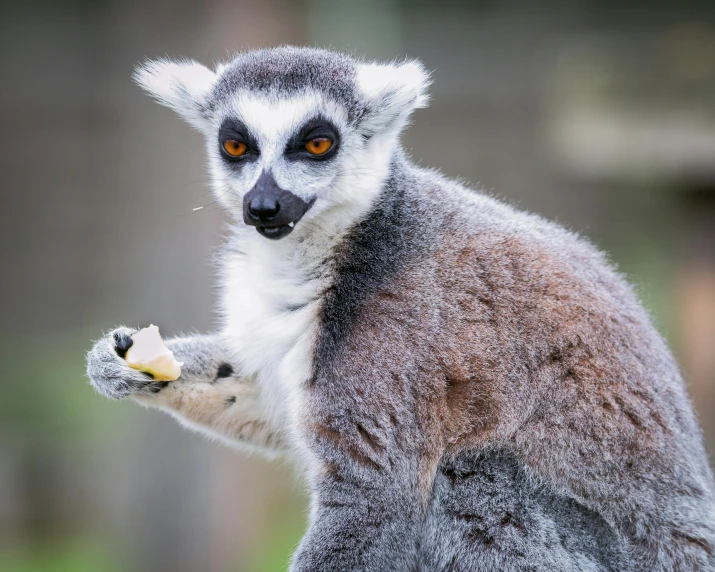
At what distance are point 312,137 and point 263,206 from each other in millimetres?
400

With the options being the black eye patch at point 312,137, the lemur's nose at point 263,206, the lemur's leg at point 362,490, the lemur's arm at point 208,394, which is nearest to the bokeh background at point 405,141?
the lemur's arm at point 208,394

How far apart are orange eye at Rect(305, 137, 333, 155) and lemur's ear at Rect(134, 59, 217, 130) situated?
57 cm

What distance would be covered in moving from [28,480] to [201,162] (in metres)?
3.03

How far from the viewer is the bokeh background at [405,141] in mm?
6770

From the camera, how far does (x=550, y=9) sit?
23.0 feet

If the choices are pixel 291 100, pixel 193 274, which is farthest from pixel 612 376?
pixel 193 274

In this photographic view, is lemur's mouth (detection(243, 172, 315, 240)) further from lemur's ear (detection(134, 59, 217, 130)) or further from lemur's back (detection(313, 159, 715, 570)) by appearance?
lemur's ear (detection(134, 59, 217, 130))

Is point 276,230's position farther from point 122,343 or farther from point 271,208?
point 122,343

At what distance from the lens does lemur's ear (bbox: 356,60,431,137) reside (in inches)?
131

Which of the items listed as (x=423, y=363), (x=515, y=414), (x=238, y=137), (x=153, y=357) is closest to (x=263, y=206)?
(x=238, y=137)

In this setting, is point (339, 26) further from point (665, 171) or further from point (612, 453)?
point (612, 453)

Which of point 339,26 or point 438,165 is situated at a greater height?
point 339,26

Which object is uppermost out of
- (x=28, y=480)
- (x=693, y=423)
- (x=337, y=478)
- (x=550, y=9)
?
(x=550, y=9)

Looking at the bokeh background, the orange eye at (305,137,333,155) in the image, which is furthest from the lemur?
the bokeh background
